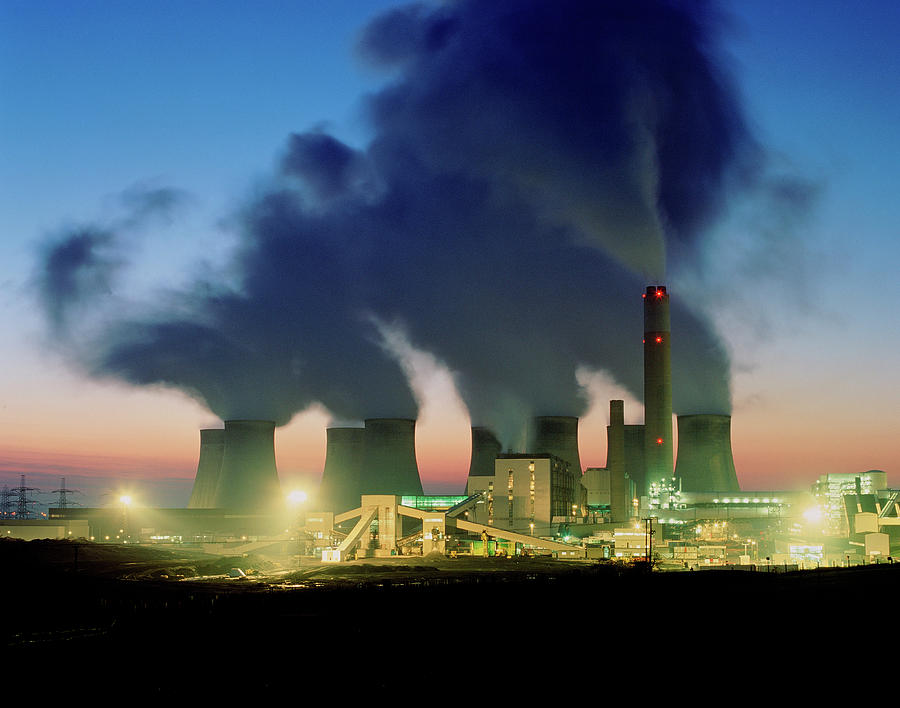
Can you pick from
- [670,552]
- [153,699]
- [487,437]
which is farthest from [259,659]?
[487,437]

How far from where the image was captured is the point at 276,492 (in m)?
69.4

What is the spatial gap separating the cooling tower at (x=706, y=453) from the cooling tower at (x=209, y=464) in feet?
119

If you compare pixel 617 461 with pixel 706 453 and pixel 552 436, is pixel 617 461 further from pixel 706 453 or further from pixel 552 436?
pixel 706 453

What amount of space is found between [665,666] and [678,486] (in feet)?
172

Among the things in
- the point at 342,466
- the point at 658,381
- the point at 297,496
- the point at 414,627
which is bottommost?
the point at 414,627

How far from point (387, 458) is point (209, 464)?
15.3 m

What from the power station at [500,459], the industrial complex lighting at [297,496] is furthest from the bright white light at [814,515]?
the industrial complex lighting at [297,496]

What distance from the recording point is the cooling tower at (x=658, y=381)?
69.9 metres

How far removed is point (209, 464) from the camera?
239ft

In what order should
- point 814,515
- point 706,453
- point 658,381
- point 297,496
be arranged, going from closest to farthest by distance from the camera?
point 297,496, point 658,381, point 706,453, point 814,515

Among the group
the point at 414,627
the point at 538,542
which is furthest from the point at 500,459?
the point at 414,627

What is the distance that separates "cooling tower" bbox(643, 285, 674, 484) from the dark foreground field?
2268cm

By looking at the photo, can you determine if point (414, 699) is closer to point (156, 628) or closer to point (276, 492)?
point (156, 628)

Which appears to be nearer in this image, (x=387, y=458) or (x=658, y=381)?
(x=387, y=458)
